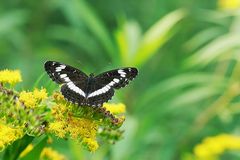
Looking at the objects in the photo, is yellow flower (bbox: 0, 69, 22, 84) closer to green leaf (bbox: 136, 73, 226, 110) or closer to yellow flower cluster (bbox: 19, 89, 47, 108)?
yellow flower cluster (bbox: 19, 89, 47, 108)

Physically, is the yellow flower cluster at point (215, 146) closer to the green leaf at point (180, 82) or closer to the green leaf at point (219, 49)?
the green leaf at point (180, 82)

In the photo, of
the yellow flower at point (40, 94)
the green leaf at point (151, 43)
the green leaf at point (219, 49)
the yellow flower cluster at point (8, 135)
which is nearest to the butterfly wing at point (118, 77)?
the yellow flower at point (40, 94)

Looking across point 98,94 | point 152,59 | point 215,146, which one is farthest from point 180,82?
point 98,94

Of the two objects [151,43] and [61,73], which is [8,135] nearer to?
[61,73]

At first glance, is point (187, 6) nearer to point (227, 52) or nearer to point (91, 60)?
point (91, 60)

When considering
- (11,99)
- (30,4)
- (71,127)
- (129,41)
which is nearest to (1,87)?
(11,99)

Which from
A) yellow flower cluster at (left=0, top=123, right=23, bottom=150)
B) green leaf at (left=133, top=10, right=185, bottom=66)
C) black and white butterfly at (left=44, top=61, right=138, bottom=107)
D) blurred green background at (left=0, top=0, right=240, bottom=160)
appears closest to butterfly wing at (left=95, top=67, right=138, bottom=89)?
black and white butterfly at (left=44, top=61, right=138, bottom=107)
